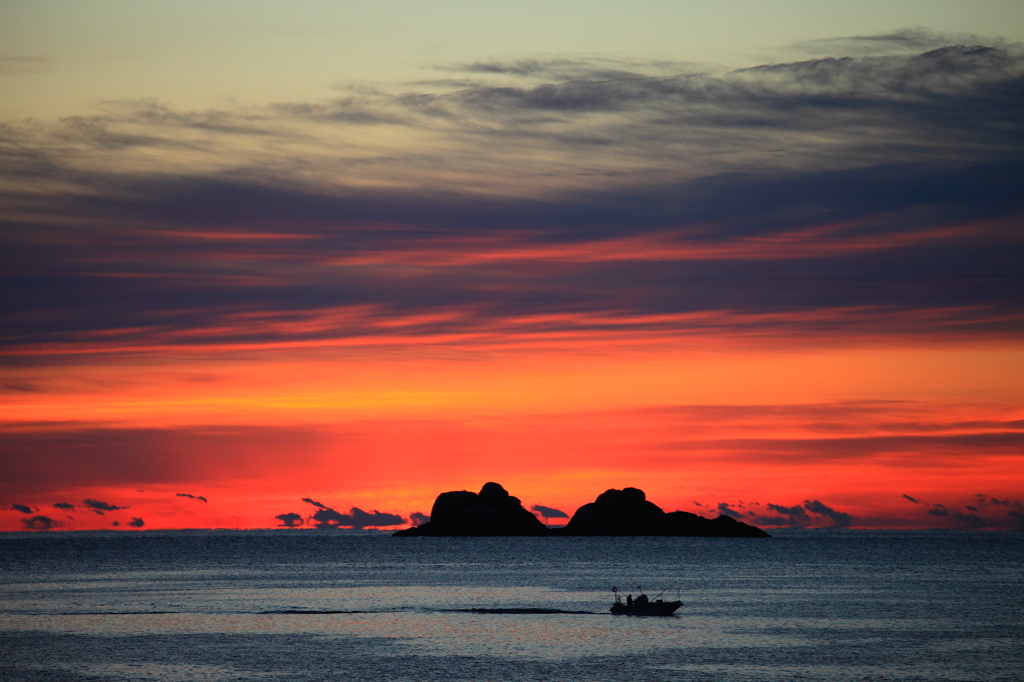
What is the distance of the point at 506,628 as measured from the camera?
86188 millimetres

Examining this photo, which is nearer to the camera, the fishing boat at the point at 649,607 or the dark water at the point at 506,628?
the dark water at the point at 506,628

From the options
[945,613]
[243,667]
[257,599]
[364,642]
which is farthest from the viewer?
[257,599]

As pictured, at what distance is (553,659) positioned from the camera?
69.8m

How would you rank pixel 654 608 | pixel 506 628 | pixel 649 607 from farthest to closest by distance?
pixel 649 607 → pixel 654 608 → pixel 506 628

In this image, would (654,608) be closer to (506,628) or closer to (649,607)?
(649,607)

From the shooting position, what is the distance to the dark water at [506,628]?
66125 mm

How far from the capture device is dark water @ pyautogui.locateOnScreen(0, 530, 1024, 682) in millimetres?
66125

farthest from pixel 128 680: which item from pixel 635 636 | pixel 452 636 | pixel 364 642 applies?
pixel 635 636

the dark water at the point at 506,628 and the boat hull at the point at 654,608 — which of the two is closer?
the dark water at the point at 506,628

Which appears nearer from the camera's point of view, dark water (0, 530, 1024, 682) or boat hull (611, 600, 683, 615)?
dark water (0, 530, 1024, 682)

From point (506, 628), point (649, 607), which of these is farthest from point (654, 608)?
point (506, 628)

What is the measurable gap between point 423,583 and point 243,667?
7306 cm

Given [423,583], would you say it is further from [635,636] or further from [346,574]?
[635,636]

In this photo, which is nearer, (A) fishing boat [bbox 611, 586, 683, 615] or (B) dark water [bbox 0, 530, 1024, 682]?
(B) dark water [bbox 0, 530, 1024, 682]
